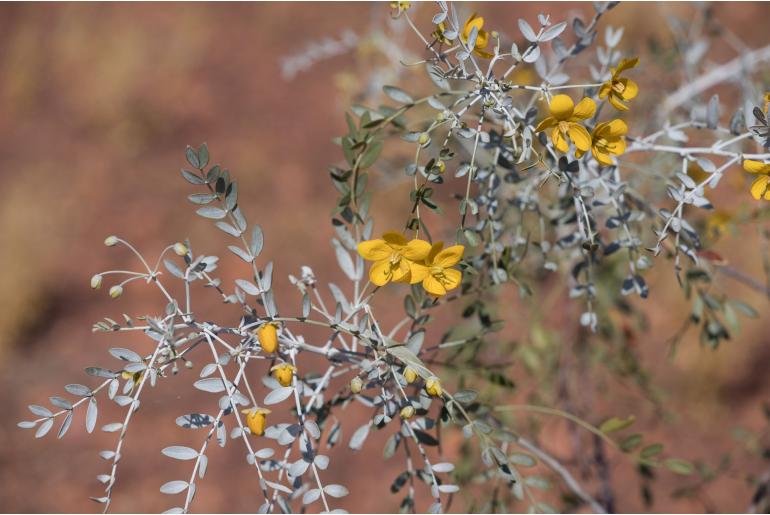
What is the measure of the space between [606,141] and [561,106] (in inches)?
4.0

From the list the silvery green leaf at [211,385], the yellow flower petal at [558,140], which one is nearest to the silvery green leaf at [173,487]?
the silvery green leaf at [211,385]

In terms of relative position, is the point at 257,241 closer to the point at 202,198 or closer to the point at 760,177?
the point at 202,198

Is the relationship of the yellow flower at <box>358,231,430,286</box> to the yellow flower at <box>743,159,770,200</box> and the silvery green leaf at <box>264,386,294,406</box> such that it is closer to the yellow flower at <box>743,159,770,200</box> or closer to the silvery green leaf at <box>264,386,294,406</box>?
the silvery green leaf at <box>264,386,294,406</box>

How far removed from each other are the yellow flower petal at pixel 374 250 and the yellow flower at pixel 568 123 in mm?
230

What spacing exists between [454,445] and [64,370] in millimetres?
2581

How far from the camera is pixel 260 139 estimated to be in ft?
→ 17.7

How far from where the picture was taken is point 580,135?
2.55ft

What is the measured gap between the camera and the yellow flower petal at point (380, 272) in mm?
799

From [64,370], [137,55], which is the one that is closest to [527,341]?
[64,370]

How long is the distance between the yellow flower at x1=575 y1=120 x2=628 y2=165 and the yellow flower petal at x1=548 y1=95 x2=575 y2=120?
55 mm

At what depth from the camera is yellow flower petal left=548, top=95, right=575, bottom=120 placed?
2.44 ft

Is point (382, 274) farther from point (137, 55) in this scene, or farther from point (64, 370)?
point (137, 55)

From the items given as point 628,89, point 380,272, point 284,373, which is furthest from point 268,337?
point 628,89

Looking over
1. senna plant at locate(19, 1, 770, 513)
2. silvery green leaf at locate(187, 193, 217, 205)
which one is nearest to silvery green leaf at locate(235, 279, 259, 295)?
senna plant at locate(19, 1, 770, 513)
